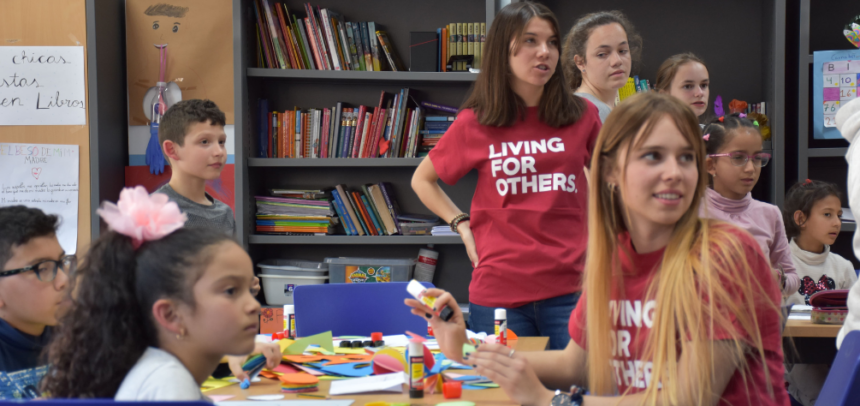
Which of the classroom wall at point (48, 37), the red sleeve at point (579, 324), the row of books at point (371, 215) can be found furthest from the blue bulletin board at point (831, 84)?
the classroom wall at point (48, 37)

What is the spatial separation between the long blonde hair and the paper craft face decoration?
7.90 ft

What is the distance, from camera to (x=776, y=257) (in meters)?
2.36

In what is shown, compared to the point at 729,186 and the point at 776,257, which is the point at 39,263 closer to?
the point at 729,186

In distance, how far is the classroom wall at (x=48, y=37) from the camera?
309 centimetres

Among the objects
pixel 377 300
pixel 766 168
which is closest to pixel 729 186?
pixel 766 168

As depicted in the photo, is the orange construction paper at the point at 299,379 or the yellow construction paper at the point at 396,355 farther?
the yellow construction paper at the point at 396,355

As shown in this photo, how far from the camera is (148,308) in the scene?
97 cm

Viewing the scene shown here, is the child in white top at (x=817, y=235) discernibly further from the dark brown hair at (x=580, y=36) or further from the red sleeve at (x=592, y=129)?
the red sleeve at (x=592, y=129)

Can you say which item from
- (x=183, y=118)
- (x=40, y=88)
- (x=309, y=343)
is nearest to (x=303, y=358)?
(x=309, y=343)

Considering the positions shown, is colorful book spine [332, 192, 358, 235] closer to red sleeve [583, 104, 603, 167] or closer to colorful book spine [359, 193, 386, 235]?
colorful book spine [359, 193, 386, 235]

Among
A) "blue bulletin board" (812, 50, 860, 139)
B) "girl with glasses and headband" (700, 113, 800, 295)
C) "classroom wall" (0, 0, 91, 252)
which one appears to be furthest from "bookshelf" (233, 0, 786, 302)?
"girl with glasses and headband" (700, 113, 800, 295)

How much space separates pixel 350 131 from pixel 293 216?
1.63ft

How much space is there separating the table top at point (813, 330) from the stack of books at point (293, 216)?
2.00 metres

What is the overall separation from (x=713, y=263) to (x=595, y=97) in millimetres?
1279
